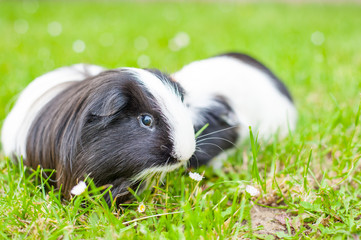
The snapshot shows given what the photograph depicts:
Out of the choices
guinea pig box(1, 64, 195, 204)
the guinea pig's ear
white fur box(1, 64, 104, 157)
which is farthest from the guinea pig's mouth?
white fur box(1, 64, 104, 157)

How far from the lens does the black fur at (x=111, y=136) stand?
1789 mm

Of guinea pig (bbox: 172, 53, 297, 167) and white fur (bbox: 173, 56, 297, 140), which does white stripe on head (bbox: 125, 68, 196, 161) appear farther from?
white fur (bbox: 173, 56, 297, 140)

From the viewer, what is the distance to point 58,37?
5.63 metres

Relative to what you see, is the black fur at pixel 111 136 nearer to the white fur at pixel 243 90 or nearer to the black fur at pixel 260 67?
the white fur at pixel 243 90

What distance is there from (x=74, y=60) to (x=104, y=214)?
117 inches

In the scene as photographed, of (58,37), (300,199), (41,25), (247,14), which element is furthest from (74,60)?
(247,14)

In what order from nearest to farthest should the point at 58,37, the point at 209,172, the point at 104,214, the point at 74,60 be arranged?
the point at 104,214, the point at 209,172, the point at 74,60, the point at 58,37

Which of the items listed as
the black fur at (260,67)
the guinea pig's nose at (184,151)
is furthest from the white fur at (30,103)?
the black fur at (260,67)

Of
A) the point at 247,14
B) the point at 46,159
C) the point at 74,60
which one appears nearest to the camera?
the point at 46,159

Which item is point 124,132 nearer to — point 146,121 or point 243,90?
point 146,121

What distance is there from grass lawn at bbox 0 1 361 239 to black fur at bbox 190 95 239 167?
12 centimetres

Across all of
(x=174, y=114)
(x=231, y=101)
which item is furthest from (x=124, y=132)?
(x=231, y=101)

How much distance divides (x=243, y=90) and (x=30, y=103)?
1.50m

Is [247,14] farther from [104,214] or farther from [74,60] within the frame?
[104,214]
